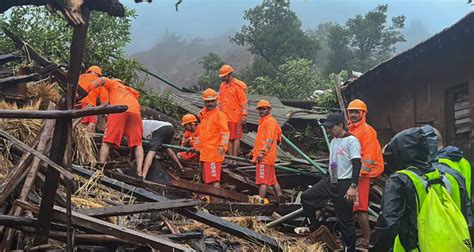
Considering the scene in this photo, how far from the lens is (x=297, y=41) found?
31.9 metres

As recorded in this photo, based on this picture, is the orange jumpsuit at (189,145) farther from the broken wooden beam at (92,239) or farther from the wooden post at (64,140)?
the wooden post at (64,140)

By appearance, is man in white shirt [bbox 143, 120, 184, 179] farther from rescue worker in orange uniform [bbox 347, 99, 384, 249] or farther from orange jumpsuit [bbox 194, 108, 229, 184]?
rescue worker in orange uniform [bbox 347, 99, 384, 249]

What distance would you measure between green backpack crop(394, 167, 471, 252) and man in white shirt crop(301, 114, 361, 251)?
9.31 feet

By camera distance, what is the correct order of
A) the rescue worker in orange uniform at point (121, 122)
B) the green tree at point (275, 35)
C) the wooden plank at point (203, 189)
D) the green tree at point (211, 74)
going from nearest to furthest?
the wooden plank at point (203, 189) → the rescue worker in orange uniform at point (121, 122) → the green tree at point (211, 74) → the green tree at point (275, 35)

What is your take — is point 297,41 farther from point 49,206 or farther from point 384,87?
point 49,206

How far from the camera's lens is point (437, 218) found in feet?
11.3

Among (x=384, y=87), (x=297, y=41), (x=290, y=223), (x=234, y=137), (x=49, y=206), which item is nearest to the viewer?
(x=49, y=206)

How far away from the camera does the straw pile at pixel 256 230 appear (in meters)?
5.71

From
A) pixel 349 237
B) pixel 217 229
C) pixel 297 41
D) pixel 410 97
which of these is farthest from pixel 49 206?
pixel 297 41

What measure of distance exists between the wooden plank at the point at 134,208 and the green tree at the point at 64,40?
8.04 meters

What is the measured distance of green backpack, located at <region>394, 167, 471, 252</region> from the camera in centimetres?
341

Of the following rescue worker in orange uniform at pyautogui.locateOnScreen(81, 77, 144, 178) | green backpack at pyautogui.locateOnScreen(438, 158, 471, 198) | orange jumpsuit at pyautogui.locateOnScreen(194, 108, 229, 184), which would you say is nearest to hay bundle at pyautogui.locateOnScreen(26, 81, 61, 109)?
rescue worker in orange uniform at pyautogui.locateOnScreen(81, 77, 144, 178)

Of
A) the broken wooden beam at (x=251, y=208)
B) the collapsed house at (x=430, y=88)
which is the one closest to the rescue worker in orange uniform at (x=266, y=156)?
the broken wooden beam at (x=251, y=208)

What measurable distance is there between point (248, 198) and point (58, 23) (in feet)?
28.0
